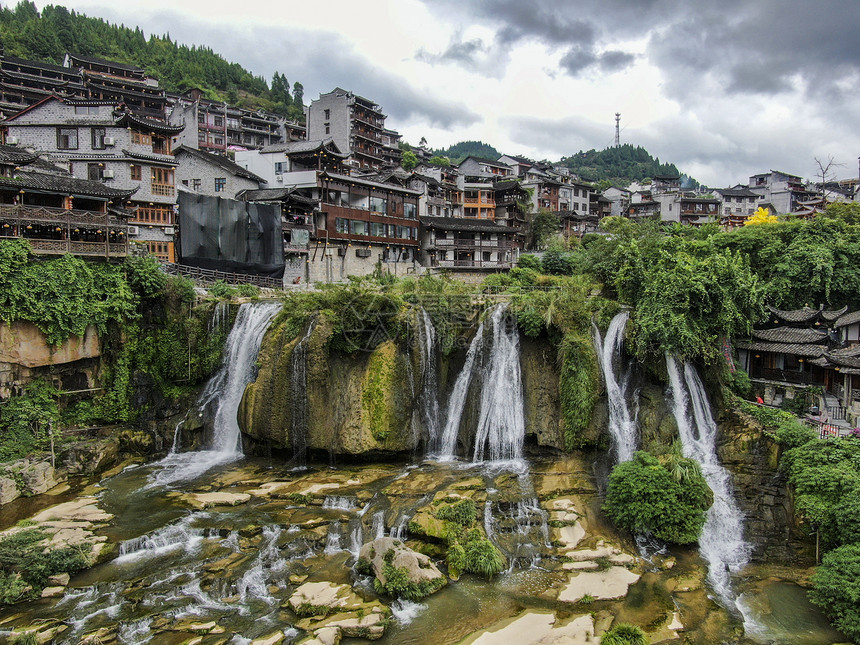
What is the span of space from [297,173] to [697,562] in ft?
143

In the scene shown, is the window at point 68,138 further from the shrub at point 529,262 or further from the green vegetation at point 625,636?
the green vegetation at point 625,636

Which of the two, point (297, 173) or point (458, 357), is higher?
point (297, 173)

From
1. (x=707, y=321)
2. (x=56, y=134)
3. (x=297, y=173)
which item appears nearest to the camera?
(x=707, y=321)

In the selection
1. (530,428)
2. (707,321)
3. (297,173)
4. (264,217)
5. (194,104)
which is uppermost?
(194,104)

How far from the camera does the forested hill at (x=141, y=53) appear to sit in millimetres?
85375

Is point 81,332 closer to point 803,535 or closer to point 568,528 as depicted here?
point 568,528

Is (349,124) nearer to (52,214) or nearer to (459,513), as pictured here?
(52,214)

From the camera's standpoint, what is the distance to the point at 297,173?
4984 cm

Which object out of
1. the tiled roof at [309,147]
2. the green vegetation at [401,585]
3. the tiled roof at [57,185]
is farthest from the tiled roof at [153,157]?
the green vegetation at [401,585]

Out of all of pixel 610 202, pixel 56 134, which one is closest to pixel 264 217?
pixel 56 134

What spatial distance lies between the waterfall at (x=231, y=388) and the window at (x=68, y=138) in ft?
78.8

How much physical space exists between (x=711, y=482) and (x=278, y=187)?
141 feet

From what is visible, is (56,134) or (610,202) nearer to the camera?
(56,134)

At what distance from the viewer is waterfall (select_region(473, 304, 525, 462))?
2644 cm
